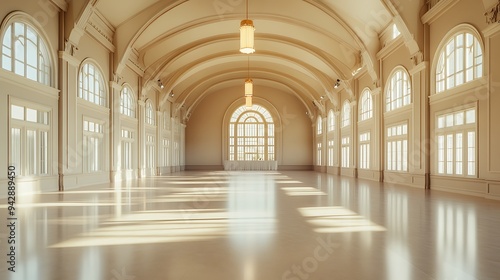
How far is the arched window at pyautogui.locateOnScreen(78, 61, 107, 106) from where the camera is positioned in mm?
15422

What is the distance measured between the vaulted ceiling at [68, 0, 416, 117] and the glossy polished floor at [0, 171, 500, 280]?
9.08 meters

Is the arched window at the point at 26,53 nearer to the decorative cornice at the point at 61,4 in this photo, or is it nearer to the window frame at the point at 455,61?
the decorative cornice at the point at 61,4

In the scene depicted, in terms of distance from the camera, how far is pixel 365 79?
68.6ft

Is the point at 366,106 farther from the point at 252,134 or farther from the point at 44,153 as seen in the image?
the point at 252,134

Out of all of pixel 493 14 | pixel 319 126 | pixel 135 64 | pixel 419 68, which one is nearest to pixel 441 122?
pixel 419 68

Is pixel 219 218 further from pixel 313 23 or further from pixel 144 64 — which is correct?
pixel 144 64

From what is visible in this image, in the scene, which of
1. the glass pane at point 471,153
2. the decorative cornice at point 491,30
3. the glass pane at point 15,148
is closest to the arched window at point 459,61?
the decorative cornice at point 491,30

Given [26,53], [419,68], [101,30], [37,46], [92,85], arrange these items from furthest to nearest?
1. [101,30]
2. [92,85]
3. [419,68]
4. [37,46]
5. [26,53]

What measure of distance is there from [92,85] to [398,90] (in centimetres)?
1366

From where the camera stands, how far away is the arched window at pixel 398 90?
51.8 ft

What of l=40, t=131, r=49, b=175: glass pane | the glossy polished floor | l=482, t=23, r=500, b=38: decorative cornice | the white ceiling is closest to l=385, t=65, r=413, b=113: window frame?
the white ceiling

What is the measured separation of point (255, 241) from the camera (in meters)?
5.28

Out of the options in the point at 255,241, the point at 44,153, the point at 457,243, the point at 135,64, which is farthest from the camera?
the point at 135,64

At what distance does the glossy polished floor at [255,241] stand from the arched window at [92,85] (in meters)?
7.43
